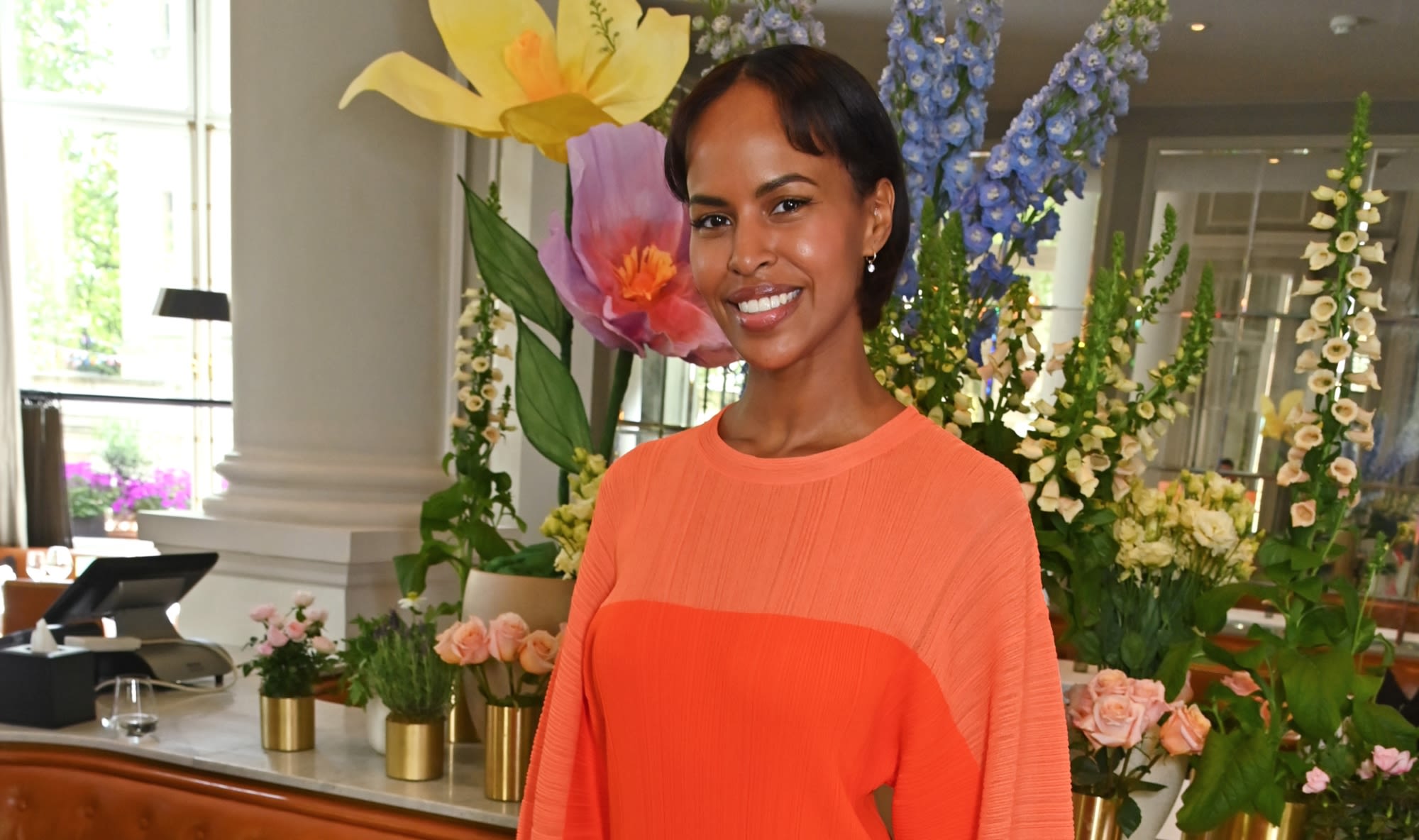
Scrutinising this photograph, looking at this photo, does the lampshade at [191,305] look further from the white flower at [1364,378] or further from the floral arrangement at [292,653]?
the white flower at [1364,378]

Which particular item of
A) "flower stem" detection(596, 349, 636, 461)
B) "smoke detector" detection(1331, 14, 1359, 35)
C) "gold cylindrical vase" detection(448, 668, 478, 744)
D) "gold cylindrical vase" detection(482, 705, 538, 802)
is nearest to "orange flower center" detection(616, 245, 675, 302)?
"flower stem" detection(596, 349, 636, 461)

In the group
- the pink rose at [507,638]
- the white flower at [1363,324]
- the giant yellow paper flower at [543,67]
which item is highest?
the giant yellow paper flower at [543,67]

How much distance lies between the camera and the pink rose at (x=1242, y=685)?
4.30 feet

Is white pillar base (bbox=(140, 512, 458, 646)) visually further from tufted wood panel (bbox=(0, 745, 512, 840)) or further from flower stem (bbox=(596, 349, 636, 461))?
flower stem (bbox=(596, 349, 636, 461))

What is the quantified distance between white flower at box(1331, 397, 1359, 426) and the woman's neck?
1.89 feet

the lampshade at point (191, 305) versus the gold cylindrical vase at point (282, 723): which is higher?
the lampshade at point (191, 305)

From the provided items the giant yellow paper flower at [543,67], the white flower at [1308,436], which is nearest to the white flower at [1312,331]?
the white flower at [1308,436]

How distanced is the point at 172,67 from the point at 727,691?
851 centimetres

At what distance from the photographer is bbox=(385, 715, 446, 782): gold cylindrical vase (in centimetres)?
158

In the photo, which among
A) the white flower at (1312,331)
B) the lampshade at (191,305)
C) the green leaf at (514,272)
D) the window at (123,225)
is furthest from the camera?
the window at (123,225)

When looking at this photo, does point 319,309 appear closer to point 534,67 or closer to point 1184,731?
point 534,67

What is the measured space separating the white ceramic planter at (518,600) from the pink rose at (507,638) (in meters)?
0.08

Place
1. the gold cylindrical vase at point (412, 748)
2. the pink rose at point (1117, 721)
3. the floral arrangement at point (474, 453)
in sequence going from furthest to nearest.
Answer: the floral arrangement at point (474, 453), the gold cylindrical vase at point (412, 748), the pink rose at point (1117, 721)

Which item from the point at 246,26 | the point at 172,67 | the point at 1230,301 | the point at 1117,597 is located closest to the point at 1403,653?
the point at 1230,301
